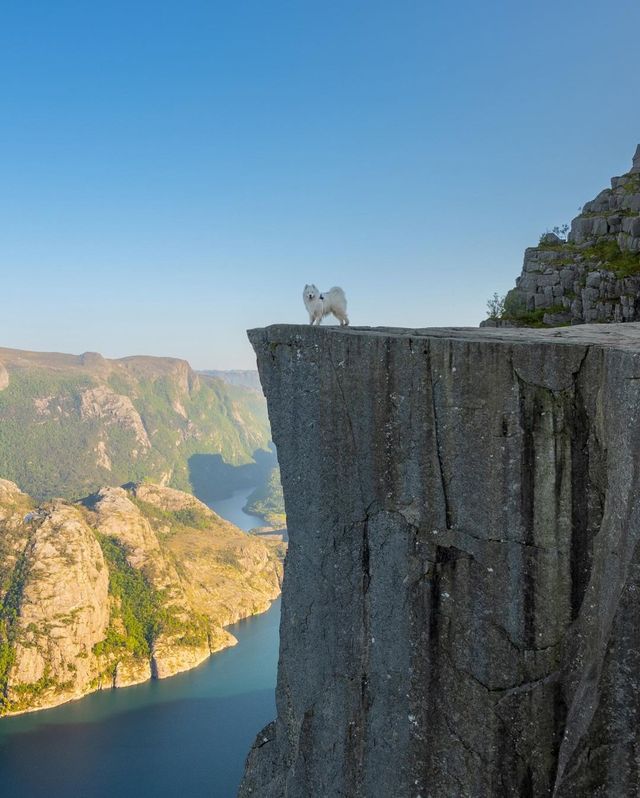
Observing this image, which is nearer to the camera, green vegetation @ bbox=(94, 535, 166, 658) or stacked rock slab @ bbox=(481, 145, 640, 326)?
stacked rock slab @ bbox=(481, 145, 640, 326)

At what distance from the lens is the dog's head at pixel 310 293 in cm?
1337

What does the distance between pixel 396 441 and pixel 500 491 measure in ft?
6.17

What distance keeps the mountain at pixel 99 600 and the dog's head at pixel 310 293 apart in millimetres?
126270

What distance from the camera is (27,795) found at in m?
79.0

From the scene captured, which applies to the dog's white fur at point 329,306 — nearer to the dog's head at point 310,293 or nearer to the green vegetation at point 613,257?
the dog's head at point 310,293

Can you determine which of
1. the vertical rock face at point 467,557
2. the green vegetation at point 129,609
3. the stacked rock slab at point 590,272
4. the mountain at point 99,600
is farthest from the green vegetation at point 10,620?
the vertical rock face at point 467,557

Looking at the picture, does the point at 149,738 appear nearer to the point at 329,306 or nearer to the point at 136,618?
the point at 136,618

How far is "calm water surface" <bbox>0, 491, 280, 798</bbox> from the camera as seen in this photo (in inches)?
3211

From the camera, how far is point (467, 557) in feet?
31.3

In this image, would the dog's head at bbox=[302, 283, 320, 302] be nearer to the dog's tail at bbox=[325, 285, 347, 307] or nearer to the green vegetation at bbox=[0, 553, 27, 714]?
the dog's tail at bbox=[325, 285, 347, 307]

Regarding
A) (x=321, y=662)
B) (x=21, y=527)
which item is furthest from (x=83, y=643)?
(x=321, y=662)

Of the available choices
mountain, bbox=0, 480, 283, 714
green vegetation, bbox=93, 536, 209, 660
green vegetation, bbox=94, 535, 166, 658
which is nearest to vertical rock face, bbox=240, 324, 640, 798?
mountain, bbox=0, 480, 283, 714

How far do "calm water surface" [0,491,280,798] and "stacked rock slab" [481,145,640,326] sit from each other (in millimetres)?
78544

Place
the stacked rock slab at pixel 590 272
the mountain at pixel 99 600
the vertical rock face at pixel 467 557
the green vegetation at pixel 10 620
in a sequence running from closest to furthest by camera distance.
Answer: the vertical rock face at pixel 467 557 → the stacked rock slab at pixel 590 272 → the green vegetation at pixel 10 620 → the mountain at pixel 99 600
